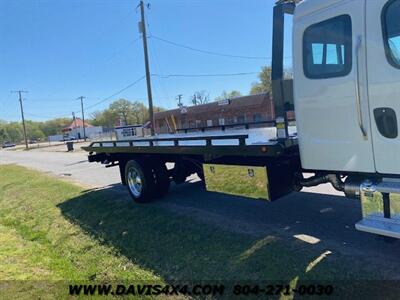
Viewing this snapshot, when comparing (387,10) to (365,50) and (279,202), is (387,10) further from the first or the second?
(279,202)

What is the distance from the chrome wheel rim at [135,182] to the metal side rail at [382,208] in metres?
4.81

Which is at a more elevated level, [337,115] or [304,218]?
[337,115]

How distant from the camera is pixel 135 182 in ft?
25.7

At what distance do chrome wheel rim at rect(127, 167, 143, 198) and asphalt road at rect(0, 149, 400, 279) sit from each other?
48 centimetres

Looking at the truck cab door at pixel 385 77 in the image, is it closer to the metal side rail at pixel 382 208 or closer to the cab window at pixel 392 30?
the cab window at pixel 392 30

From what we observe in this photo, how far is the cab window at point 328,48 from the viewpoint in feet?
12.0

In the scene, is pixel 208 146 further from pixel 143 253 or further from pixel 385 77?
pixel 385 77

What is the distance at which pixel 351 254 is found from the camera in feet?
13.7

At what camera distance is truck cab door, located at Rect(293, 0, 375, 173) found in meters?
3.57

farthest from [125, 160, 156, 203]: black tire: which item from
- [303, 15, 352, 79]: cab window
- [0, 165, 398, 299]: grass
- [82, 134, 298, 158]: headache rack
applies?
[303, 15, 352, 79]: cab window

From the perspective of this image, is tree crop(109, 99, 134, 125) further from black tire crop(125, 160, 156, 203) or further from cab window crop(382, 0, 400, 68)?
cab window crop(382, 0, 400, 68)

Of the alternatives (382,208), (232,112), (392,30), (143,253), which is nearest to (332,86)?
(392,30)

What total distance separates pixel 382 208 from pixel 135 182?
17.4 ft

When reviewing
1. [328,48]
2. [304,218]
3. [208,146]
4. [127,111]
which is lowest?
[304,218]
